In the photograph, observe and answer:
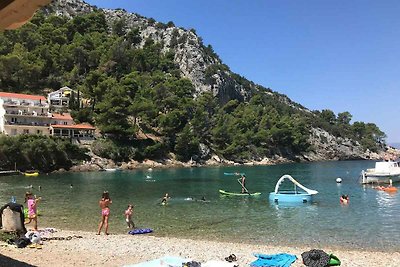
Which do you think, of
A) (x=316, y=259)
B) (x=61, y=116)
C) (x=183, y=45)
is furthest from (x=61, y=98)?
(x=316, y=259)

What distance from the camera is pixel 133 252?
47.7 feet

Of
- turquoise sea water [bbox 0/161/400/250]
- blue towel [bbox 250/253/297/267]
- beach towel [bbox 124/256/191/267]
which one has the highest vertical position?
beach towel [bbox 124/256/191/267]

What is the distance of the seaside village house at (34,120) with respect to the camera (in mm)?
79356

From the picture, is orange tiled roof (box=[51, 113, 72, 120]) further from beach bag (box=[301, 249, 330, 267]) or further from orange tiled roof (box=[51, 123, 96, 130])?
beach bag (box=[301, 249, 330, 267])

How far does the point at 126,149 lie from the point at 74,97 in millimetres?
24927

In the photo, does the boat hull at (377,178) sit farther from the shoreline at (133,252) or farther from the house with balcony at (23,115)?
the house with balcony at (23,115)

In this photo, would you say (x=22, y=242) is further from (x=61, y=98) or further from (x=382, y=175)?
(x=61, y=98)

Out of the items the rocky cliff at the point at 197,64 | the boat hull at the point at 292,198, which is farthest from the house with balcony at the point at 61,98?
the boat hull at the point at 292,198

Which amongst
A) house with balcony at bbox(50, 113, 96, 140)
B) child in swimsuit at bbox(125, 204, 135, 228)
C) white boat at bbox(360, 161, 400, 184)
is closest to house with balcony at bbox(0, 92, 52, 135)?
house with balcony at bbox(50, 113, 96, 140)

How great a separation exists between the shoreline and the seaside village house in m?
69.2

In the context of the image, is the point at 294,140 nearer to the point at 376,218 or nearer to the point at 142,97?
the point at 142,97

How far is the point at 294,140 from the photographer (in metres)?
136

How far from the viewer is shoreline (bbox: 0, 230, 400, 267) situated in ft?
41.3

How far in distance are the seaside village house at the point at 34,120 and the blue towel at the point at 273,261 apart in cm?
7505
